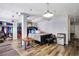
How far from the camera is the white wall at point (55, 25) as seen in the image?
2.16 meters

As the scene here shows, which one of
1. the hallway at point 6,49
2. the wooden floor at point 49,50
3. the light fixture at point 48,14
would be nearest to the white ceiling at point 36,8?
the light fixture at point 48,14

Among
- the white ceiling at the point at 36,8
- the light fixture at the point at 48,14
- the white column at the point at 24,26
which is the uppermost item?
the white ceiling at the point at 36,8

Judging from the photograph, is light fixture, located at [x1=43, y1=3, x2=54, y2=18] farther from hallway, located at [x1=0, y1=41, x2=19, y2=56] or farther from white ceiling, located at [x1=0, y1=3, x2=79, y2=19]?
hallway, located at [x1=0, y1=41, x2=19, y2=56]

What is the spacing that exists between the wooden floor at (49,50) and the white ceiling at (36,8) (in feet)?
2.30

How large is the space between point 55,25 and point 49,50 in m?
0.55

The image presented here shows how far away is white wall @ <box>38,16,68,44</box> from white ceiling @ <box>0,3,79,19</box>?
158mm

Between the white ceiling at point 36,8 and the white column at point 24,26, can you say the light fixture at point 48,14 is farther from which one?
the white column at point 24,26

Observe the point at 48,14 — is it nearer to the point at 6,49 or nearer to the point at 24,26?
the point at 24,26

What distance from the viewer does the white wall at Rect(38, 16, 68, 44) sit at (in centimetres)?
216

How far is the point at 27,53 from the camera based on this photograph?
2.21 meters

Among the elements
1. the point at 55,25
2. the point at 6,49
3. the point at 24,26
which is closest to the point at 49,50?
the point at 55,25

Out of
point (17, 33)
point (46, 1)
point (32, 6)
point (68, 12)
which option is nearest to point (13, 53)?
point (17, 33)

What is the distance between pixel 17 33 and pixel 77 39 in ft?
4.09

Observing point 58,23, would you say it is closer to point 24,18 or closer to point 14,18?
point 24,18
